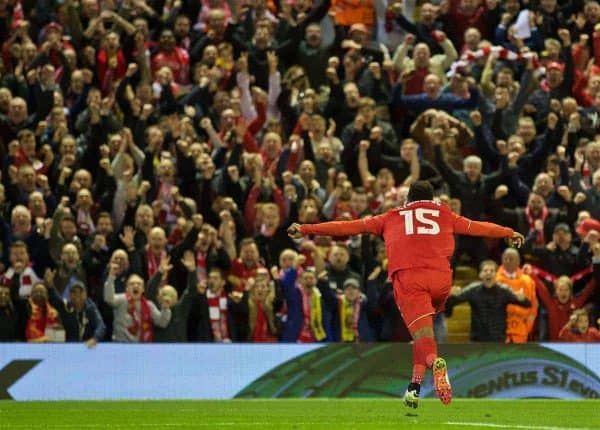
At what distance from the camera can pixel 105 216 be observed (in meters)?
21.5

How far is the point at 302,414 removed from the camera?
55.4 ft

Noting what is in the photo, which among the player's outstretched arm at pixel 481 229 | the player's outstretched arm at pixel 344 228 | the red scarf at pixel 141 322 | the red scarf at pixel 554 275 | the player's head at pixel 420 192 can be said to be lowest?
the red scarf at pixel 141 322

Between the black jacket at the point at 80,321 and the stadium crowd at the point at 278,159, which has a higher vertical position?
the stadium crowd at the point at 278,159

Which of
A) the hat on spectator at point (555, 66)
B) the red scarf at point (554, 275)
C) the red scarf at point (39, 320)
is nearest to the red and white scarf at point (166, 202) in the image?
the red scarf at point (39, 320)

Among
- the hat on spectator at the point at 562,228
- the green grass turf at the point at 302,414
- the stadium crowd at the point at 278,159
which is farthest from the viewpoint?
the hat on spectator at the point at 562,228

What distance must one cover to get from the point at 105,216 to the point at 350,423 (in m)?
7.26

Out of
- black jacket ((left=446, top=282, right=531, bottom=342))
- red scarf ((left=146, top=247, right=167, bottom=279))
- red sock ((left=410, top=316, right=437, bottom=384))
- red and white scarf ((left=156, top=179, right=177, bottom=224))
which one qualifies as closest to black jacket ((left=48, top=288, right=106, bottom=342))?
red scarf ((left=146, top=247, right=167, bottom=279))

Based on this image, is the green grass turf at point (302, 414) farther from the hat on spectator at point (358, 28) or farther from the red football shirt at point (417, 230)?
the hat on spectator at point (358, 28)

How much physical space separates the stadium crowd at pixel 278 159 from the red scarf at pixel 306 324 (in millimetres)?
19

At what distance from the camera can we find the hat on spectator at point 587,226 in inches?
848

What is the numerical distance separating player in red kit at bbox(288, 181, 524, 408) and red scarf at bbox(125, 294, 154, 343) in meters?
5.78

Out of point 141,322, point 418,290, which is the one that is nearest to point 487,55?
point 141,322

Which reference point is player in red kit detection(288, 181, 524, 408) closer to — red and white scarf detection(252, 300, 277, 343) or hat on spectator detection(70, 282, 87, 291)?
red and white scarf detection(252, 300, 277, 343)

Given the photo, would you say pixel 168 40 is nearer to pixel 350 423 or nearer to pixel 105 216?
pixel 105 216
